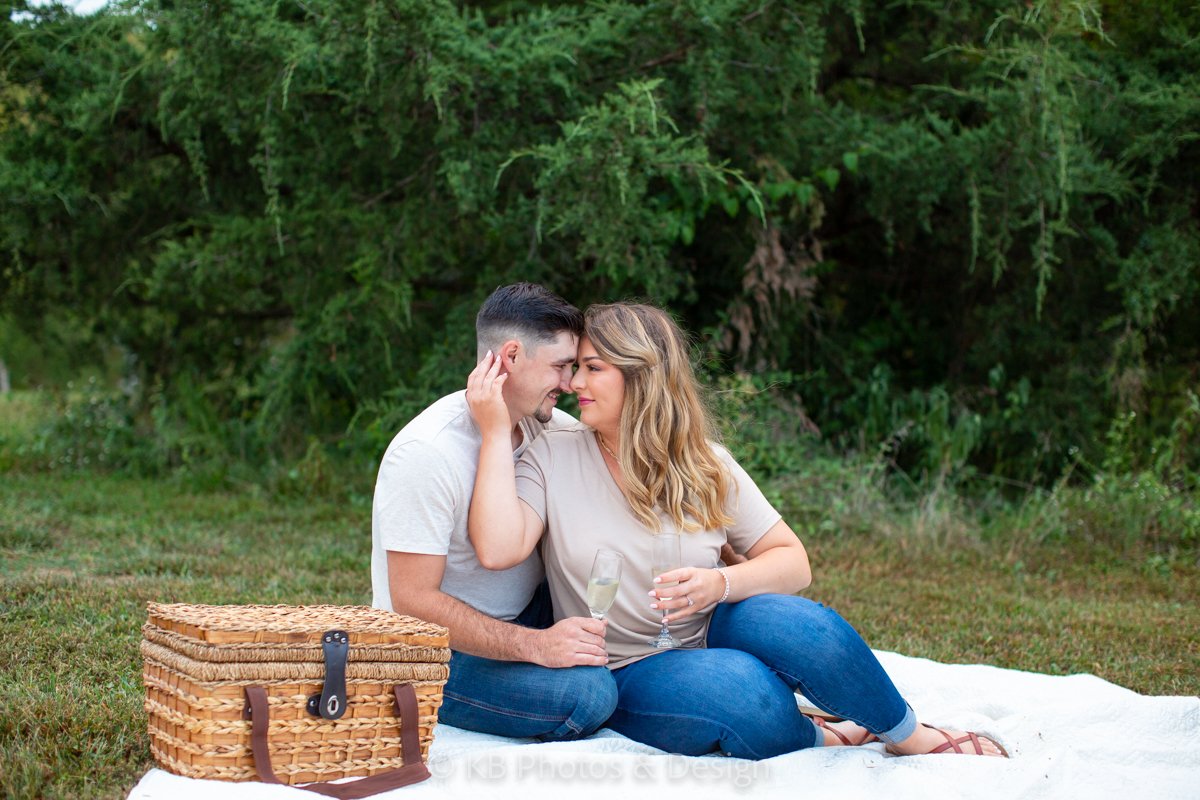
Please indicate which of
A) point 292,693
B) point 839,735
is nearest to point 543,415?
point 292,693

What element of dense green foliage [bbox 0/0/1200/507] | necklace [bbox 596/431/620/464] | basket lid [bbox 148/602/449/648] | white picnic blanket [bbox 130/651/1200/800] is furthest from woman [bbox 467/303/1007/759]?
dense green foliage [bbox 0/0/1200/507]

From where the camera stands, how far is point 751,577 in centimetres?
352

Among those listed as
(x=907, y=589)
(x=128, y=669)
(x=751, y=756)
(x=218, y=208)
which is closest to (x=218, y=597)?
(x=128, y=669)

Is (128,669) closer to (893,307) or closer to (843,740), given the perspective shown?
(843,740)

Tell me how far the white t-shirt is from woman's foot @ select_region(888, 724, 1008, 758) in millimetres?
1214

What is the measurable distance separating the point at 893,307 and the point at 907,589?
3610 mm

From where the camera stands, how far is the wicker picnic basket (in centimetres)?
284

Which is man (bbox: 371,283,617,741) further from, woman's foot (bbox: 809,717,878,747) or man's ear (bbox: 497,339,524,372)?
woman's foot (bbox: 809,717,878,747)

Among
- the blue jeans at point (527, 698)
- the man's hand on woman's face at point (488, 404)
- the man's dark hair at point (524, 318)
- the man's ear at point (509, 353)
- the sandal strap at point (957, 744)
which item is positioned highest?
the man's dark hair at point (524, 318)

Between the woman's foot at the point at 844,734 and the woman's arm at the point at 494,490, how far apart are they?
1.12 metres

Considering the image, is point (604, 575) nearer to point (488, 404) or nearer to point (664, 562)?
point (664, 562)

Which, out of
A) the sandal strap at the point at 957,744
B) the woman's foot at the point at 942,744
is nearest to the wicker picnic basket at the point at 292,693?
the woman's foot at the point at 942,744

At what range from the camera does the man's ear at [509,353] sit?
3461 millimetres

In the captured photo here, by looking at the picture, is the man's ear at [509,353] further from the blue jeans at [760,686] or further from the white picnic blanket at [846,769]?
the white picnic blanket at [846,769]
